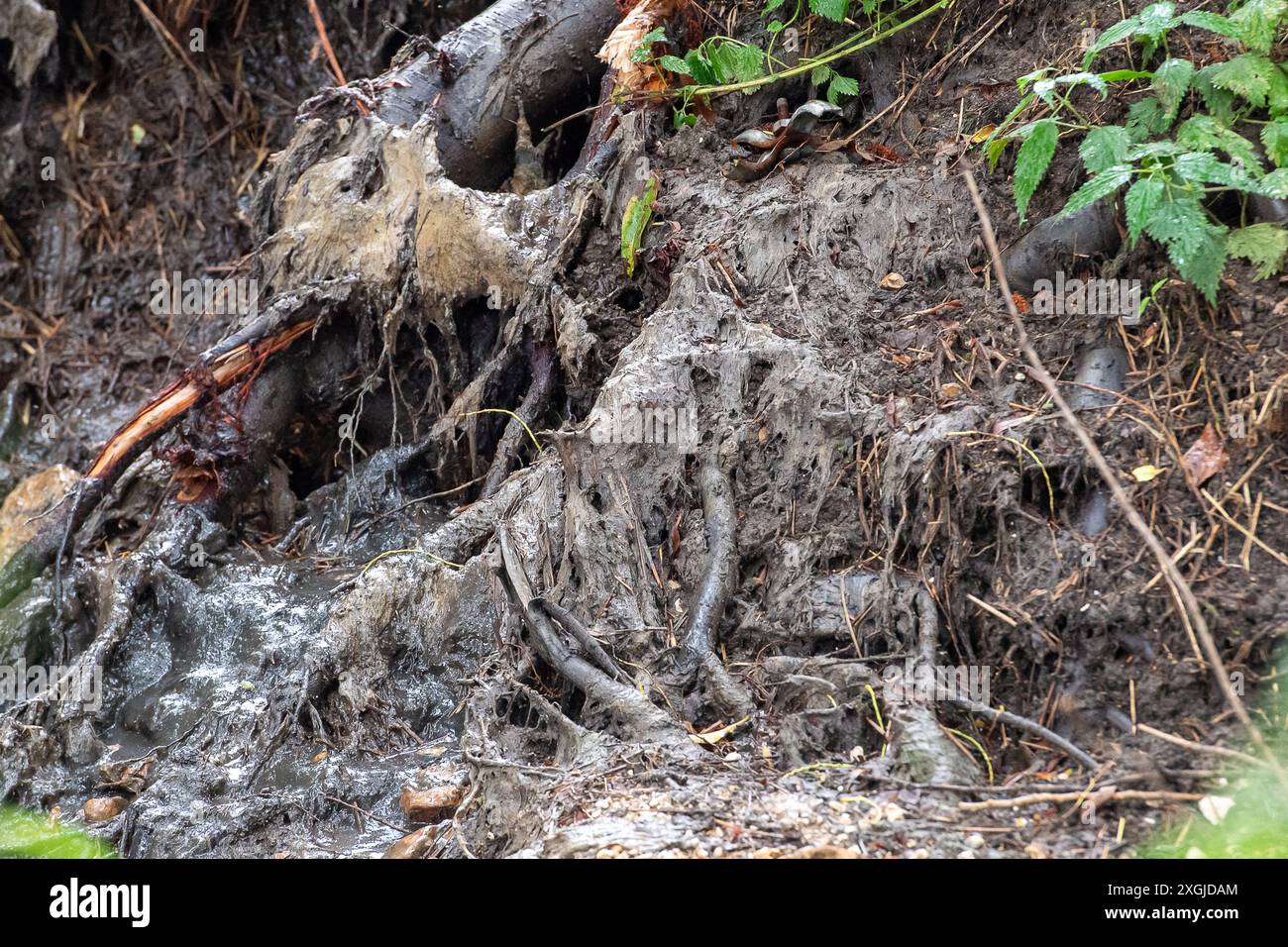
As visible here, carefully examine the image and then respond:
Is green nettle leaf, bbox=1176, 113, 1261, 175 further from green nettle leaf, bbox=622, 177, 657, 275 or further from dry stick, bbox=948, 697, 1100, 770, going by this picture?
green nettle leaf, bbox=622, 177, 657, 275

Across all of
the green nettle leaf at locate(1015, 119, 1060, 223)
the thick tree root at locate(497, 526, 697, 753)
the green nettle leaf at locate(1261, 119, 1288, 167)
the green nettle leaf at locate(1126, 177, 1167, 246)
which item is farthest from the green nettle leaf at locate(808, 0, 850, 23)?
the thick tree root at locate(497, 526, 697, 753)

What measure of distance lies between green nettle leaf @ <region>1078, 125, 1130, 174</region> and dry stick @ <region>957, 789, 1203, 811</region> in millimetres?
1758

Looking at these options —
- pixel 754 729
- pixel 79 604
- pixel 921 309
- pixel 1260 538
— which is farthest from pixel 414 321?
pixel 1260 538

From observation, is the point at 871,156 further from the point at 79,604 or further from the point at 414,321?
the point at 79,604

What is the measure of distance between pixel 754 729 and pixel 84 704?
2.89m

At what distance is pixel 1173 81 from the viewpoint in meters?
3.05

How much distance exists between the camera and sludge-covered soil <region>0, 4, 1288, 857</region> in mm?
2643

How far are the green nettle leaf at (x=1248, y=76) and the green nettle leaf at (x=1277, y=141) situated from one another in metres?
0.11

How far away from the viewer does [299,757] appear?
12.5 feet

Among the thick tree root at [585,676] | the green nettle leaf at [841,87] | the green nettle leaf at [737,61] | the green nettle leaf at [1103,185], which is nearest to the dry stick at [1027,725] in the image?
the thick tree root at [585,676]

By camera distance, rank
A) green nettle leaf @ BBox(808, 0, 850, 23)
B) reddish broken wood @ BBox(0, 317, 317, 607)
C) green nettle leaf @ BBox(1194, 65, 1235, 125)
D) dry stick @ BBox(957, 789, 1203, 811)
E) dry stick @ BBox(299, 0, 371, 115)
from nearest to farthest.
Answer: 1. dry stick @ BBox(957, 789, 1203, 811)
2. green nettle leaf @ BBox(1194, 65, 1235, 125)
3. green nettle leaf @ BBox(808, 0, 850, 23)
4. reddish broken wood @ BBox(0, 317, 317, 607)
5. dry stick @ BBox(299, 0, 371, 115)

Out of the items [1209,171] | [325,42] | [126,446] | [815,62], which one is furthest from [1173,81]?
[325,42]

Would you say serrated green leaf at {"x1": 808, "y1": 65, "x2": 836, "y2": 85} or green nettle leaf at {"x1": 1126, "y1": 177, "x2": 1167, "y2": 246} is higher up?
serrated green leaf at {"x1": 808, "y1": 65, "x2": 836, "y2": 85}

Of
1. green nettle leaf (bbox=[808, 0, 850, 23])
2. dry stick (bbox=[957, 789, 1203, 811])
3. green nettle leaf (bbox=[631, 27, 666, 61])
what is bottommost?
dry stick (bbox=[957, 789, 1203, 811])
